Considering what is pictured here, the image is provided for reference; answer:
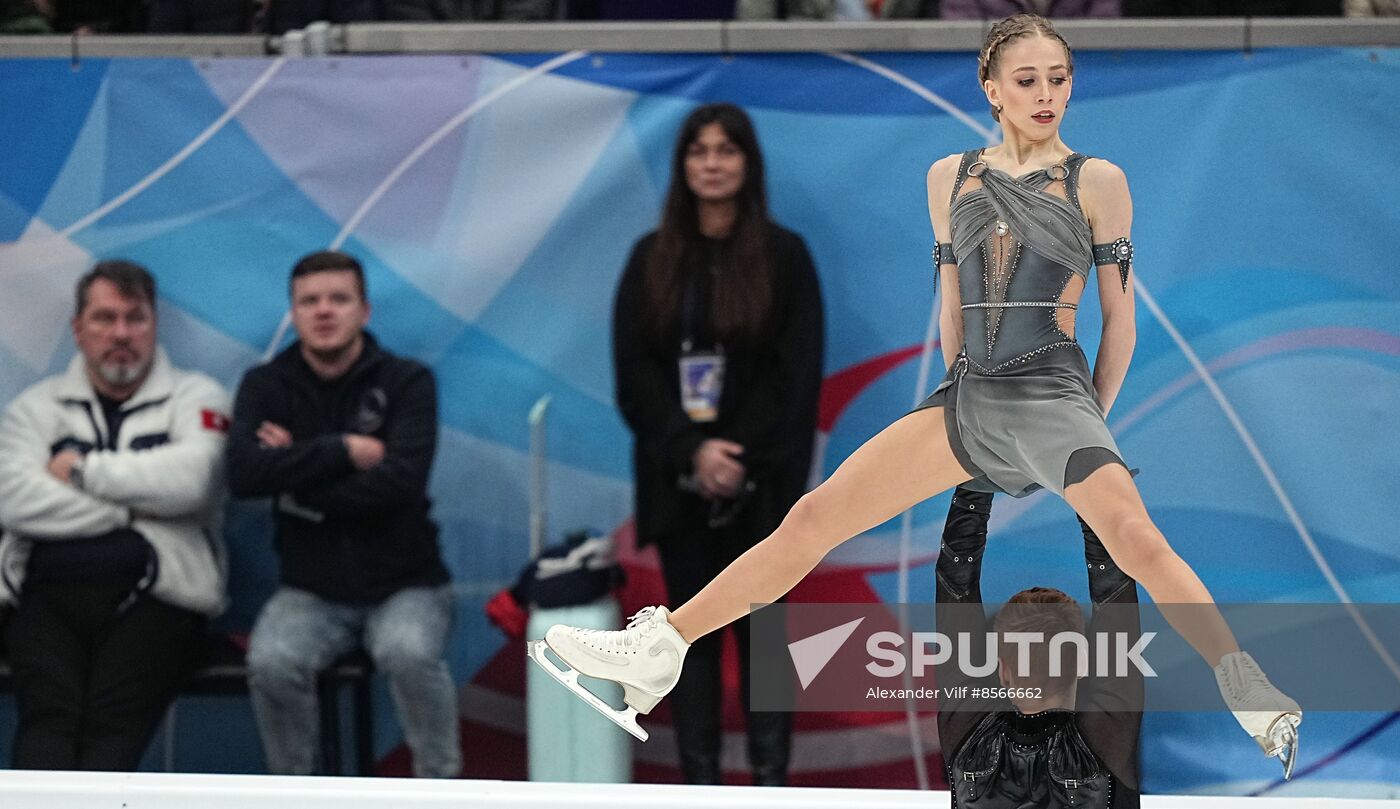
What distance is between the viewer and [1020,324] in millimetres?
2621

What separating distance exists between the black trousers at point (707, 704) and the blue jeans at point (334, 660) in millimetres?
710

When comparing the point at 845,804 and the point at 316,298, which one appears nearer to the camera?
the point at 845,804

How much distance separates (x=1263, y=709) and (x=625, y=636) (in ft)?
3.43

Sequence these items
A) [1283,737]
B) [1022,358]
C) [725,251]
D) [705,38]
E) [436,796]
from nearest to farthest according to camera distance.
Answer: [1283,737] → [1022,358] → [436,796] → [725,251] → [705,38]

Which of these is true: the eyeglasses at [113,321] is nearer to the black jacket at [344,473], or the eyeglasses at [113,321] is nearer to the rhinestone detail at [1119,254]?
the black jacket at [344,473]

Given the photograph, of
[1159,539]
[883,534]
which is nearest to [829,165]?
[883,534]

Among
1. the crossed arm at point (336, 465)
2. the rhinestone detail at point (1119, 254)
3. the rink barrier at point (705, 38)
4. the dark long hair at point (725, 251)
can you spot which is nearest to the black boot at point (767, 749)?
the dark long hair at point (725, 251)

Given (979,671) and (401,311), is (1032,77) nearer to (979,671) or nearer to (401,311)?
(979,671)

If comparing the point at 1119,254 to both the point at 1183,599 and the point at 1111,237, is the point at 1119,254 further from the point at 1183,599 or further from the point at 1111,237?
the point at 1183,599

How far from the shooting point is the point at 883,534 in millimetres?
4867

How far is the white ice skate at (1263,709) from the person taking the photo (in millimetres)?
2322

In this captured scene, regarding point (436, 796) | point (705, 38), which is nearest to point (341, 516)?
point (436, 796)

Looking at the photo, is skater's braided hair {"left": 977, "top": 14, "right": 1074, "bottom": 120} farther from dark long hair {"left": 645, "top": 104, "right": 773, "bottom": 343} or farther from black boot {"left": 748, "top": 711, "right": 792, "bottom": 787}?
black boot {"left": 748, "top": 711, "right": 792, "bottom": 787}

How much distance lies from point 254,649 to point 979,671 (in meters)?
2.51
